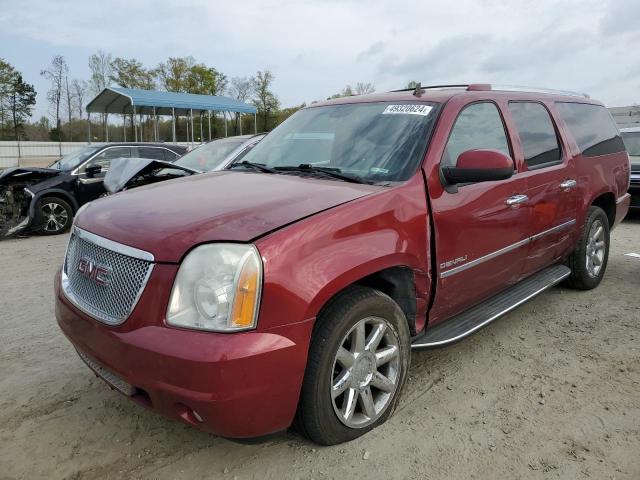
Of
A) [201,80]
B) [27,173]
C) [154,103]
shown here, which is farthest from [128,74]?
[27,173]

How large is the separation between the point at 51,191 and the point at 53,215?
42cm

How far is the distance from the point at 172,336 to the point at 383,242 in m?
1.12

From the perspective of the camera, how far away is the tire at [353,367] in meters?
2.27

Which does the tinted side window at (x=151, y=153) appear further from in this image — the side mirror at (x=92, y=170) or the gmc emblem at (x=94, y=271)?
the gmc emblem at (x=94, y=271)

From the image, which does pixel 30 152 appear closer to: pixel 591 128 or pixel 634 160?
pixel 634 160

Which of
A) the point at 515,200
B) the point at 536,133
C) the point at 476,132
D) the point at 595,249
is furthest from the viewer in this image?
the point at 595,249

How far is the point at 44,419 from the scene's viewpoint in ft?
9.20

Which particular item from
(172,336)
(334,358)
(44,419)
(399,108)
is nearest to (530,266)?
(399,108)

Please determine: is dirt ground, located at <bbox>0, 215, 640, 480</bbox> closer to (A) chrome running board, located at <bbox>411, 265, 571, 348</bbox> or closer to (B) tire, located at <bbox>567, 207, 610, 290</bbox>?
(A) chrome running board, located at <bbox>411, 265, 571, 348</bbox>

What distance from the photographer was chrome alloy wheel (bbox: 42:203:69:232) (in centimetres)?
853

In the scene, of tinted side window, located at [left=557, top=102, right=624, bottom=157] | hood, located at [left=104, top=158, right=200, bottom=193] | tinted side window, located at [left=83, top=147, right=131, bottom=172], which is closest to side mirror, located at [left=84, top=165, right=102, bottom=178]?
tinted side window, located at [left=83, top=147, right=131, bottom=172]

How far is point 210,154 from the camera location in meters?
7.51

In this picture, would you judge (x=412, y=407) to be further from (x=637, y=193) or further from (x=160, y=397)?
(x=637, y=193)

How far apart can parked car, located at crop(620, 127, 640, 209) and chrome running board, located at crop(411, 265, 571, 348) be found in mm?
5712
